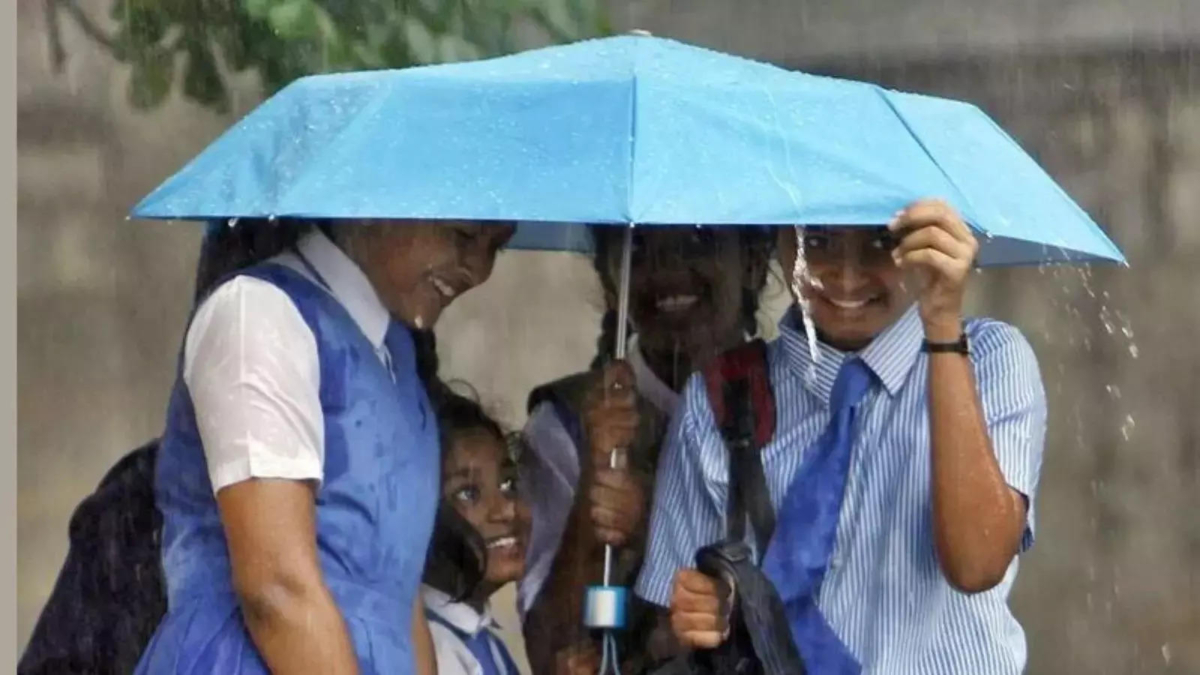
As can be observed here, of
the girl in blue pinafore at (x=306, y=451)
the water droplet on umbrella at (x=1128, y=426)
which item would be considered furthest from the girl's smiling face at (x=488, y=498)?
the water droplet on umbrella at (x=1128, y=426)

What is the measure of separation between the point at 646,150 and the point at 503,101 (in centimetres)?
26

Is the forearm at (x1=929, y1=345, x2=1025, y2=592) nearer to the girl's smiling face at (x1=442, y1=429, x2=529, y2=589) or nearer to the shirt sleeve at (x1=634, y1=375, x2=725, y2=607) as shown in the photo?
the shirt sleeve at (x1=634, y1=375, x2=725, y2=607)

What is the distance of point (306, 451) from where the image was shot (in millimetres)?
2965

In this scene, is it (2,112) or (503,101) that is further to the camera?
(2,112)

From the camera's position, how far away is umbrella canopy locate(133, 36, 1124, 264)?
2846 mm

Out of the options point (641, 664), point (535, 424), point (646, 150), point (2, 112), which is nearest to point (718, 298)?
point (535, 424)

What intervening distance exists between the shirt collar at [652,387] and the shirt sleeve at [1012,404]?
2.22ft

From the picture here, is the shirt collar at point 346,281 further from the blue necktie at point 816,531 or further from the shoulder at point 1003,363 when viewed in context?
the shoulder at point 1003,363

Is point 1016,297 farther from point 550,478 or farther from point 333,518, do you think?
point 333,518

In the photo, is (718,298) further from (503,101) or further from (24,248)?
(24,248)

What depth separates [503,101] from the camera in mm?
2988

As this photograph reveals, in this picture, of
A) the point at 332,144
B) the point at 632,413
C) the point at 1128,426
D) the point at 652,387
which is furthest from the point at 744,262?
the point at 1128,426

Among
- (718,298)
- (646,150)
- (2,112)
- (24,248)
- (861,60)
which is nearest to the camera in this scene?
(646,150)

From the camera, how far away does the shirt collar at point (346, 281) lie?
10.5 ft
